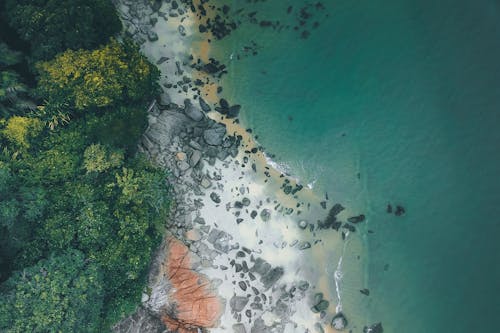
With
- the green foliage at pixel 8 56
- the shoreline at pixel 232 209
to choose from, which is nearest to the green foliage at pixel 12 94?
the green foliage at pixel 8 56

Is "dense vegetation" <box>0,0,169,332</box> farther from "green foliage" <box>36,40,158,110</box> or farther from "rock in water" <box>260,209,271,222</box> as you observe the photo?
"rock in water" <box>260,209,271,222</box>

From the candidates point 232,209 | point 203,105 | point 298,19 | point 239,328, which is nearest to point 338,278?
point 239,328

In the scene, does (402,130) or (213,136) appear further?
(402,130)

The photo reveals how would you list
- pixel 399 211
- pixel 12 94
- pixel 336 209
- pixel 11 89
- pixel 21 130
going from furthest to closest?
pixel 399 211, pixel 336 209, pixel 12 94, pixel 11 89, pixel 21 130

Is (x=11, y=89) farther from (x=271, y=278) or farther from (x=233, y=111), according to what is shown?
(x=271, y=278)

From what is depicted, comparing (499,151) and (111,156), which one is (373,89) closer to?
(499,151)

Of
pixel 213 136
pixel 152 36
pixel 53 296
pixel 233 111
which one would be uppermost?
pixel 152 36

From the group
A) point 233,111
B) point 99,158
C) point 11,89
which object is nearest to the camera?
point 11,89

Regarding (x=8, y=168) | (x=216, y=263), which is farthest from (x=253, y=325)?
(x=8, y=168)
